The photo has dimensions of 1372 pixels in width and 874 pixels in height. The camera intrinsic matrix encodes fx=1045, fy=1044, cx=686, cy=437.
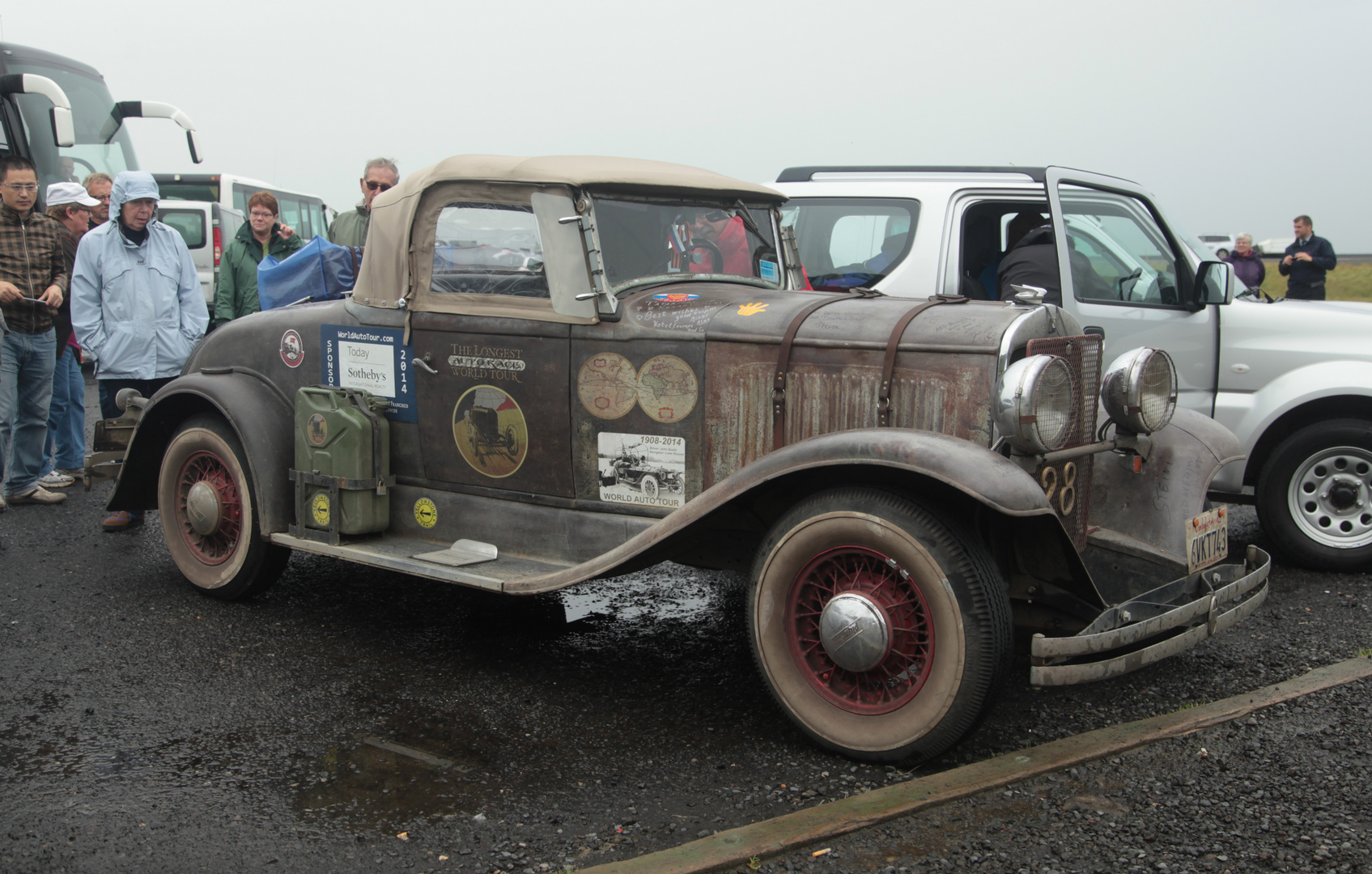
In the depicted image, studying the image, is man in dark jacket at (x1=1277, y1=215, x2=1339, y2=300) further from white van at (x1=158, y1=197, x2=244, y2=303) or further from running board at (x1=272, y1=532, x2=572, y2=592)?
white van at (x1=158, y1=197, x2=244, y2=303)

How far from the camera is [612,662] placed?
4090mm

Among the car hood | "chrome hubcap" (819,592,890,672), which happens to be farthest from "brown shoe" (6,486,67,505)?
the car hood

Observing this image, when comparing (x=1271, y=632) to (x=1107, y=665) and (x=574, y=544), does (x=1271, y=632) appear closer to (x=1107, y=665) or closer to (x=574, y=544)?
(x=1107, y=665)

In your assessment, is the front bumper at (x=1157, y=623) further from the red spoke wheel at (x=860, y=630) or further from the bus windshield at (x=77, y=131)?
the bus windshield at (x=77, y=131)

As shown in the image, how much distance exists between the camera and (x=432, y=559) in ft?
13.2

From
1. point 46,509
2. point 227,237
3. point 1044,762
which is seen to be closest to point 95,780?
point 1044,762

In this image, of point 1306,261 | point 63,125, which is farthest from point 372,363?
point 1306,261

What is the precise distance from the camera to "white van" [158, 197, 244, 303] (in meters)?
15.7

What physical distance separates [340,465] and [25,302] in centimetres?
324

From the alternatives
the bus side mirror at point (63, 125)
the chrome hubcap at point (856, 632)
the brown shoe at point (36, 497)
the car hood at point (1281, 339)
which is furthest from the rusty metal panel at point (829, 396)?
the bus side mirror at point (63, 125)

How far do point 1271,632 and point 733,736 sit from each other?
8.24ft

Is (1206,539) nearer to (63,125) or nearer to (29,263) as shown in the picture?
(29,263)

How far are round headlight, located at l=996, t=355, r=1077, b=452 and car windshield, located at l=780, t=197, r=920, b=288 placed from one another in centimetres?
247

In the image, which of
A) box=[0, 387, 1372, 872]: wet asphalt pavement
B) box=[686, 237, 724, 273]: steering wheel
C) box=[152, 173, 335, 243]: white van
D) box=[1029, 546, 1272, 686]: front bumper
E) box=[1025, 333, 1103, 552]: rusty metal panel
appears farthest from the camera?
box=[152, 173, 335, 243]: white van
